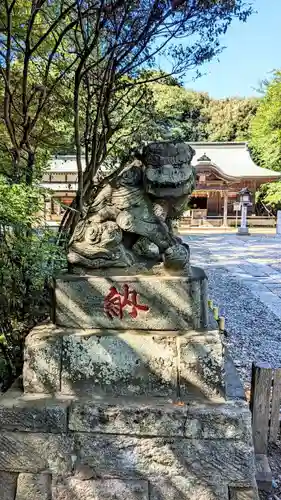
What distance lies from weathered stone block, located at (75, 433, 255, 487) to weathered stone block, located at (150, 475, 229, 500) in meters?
0.02

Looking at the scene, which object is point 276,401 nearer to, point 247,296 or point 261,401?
point 261,401

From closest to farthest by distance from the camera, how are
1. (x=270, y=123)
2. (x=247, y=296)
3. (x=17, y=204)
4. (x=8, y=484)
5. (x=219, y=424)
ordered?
(x=219, y=424) < (x=8, y=484) < (x=17, y=204) < (x=247, y=296) < (x=270, y=123)

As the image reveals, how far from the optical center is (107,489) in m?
1.72

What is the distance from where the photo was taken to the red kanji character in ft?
5.95

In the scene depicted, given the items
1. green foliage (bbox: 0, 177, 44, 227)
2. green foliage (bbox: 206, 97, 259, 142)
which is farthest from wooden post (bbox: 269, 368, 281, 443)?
green foliage (bbox: 206, 97, 259, 142)

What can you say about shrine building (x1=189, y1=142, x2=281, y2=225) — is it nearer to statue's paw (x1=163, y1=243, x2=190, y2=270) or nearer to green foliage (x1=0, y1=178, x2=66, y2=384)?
green foliage (x1=0, y1=178, x2=66, y2=384)

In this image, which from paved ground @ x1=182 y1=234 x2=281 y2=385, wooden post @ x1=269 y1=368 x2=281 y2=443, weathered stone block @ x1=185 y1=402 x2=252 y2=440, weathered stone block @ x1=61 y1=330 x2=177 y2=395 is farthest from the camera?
paved ground @ x1=182 y1=234 x2=281 y2=385

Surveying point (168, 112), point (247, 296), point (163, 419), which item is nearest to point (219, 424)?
point (163, 419)

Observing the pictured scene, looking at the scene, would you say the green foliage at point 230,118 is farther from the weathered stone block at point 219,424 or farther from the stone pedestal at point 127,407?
the weathered stone block at point 219,424

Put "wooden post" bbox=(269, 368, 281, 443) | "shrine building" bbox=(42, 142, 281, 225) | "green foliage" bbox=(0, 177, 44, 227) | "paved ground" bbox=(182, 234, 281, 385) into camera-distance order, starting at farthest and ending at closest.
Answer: "shrine building" bbox=(42, 142, 281, 225), "paved ground" bbox=(182, 234, 281, 385), "wooden post" bbox=(269, 368, 281, 443), "green foliage" bbox=(0, 177, 44, 227)

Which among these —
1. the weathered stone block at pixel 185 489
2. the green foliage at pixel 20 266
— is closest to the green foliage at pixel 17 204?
the green foliage at pixel 20 266

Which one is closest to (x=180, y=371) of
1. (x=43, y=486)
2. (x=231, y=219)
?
(x=43, y=486)

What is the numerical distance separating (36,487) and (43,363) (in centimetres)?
56

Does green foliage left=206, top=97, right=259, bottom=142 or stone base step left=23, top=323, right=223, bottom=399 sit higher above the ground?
green foliage left=206, top=97, right=259, bottom=142
